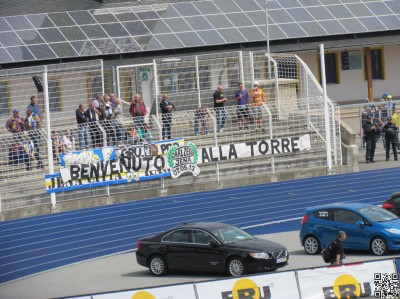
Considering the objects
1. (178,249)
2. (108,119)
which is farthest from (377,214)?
(108,119)

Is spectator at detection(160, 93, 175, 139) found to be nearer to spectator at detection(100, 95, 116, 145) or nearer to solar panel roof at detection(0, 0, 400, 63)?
spectator at detection(100, 95, 116, 145)

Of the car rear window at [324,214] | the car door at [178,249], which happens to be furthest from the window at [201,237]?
the car rear window at [324,214]

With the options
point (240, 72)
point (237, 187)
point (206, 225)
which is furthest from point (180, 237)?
point (240, 72)

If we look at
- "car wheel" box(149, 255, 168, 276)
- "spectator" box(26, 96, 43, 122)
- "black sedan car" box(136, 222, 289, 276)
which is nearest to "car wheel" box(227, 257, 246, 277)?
"black sedan car" box(136, 222, 289, 276)

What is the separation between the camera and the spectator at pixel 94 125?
106 ft

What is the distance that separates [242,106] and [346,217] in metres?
10.7

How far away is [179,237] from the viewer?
23.4m

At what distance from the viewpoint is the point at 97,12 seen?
4059cm

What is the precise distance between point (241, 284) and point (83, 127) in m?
14.6

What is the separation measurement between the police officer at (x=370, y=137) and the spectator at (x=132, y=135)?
28.1 ft

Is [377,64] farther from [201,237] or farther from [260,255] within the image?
[260,255]

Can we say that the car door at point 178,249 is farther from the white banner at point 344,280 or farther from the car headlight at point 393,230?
the white banner at point 344,280

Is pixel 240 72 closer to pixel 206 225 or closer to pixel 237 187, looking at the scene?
pixel 237 187

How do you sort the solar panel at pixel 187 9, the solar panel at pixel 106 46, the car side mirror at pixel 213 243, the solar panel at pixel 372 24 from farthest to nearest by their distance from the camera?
the solar panel at pixel 372 24 < the solar panel at pixel 187 9 < the solar panel at pixel 106 46 < the car side mirror at pixel 213 243
